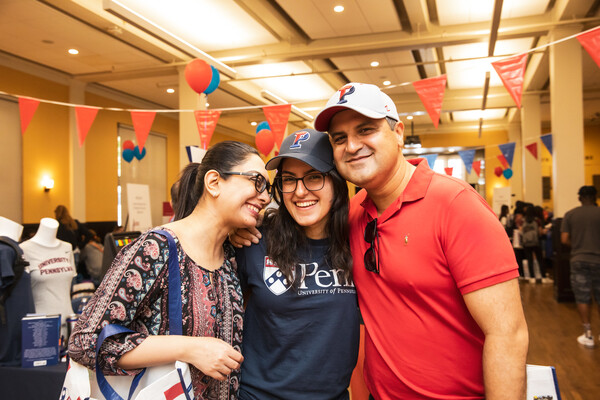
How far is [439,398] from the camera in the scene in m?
1.32

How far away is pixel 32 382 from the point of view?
262 centimetres

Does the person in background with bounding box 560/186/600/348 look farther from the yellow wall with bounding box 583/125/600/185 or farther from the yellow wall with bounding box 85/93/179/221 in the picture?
the yellow wall with bounding box 583/125/600/185

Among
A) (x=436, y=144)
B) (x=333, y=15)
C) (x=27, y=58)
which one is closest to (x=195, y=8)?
(x=333, y=15)

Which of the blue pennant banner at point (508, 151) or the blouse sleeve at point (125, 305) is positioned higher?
the blue pennant banner at point (508, 151)

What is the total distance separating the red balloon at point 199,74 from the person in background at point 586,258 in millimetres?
4846

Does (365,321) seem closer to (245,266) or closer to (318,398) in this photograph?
(318,398)

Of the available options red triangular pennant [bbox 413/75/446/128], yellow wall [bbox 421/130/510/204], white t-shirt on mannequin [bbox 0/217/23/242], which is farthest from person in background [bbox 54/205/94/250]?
yellow wall [bbox 421/130/510/204]

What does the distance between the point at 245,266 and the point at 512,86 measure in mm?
4916

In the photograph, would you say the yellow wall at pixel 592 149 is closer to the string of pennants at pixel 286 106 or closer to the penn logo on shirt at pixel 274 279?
the string of pennants at pixel 286 106

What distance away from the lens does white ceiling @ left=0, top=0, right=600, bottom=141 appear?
6.99 metres

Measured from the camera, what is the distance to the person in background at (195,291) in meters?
1.25

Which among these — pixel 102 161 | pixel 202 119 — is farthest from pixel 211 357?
pixel 102 161

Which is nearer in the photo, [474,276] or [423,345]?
[474,276]

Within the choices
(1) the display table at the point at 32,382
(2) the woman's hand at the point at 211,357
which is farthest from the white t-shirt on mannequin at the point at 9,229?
(2) the woman's hand at the point at 211,357
